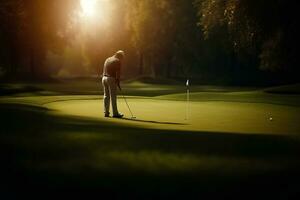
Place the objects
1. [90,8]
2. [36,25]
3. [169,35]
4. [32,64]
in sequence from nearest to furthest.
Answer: [36,25]
[32,64]
[169,35]
[90,8]

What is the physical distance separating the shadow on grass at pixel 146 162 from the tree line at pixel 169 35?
1344cm

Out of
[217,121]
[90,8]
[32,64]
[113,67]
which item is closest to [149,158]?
[217,121]

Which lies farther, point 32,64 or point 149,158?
point 32,64

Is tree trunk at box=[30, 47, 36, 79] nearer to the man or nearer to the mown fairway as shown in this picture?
the man

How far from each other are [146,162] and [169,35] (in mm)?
69682

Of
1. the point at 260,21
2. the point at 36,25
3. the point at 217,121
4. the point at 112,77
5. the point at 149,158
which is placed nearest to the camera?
the point at 149,158

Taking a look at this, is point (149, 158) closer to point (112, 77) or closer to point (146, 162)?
point (146, 162)

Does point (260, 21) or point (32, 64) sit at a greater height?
point (260, 21)

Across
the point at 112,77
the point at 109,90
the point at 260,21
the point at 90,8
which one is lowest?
the point at 109,90

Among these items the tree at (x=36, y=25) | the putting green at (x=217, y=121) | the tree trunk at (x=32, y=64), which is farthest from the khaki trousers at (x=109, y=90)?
the tree trunk at (x=32, y=64)

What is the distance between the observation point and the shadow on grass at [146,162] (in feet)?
27.4

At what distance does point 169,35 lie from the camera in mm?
79000

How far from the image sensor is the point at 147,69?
377 feet

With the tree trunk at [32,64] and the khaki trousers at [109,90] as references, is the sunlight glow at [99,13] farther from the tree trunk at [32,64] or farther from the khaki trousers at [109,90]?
the khaki trousers at [109,90]
